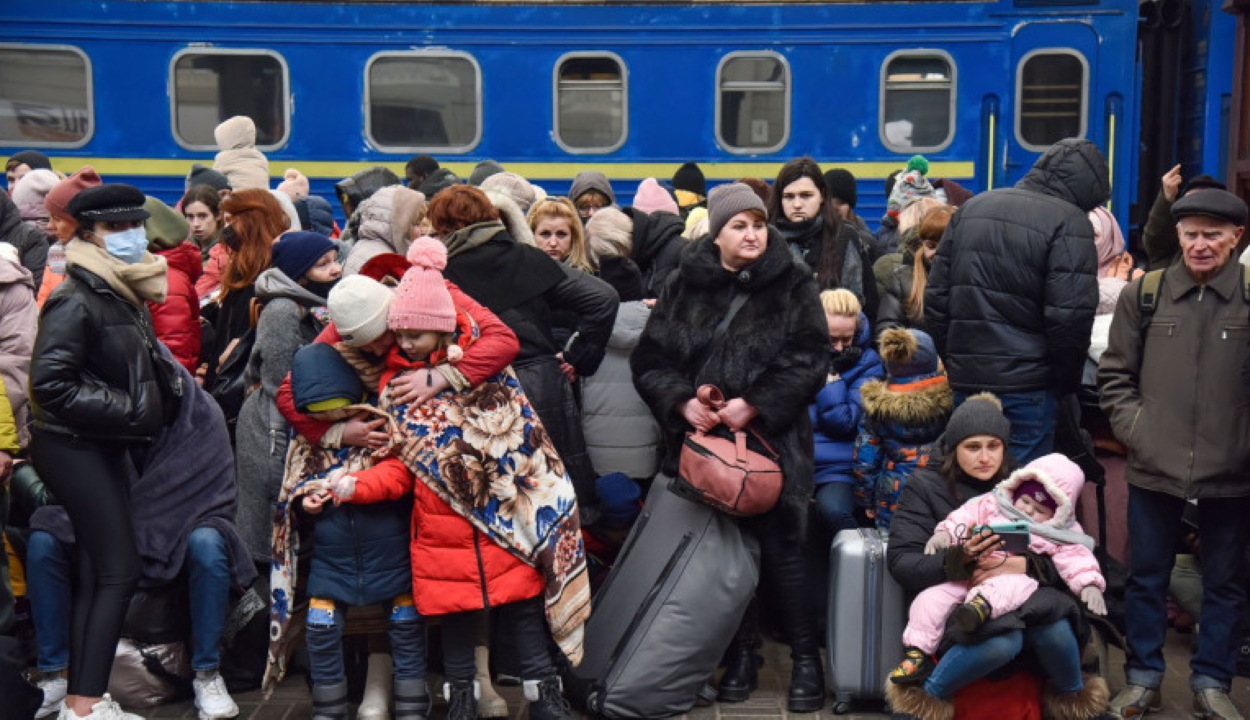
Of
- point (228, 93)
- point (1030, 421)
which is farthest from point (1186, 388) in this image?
point (228, 93)

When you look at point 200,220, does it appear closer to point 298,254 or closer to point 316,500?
point 298,254

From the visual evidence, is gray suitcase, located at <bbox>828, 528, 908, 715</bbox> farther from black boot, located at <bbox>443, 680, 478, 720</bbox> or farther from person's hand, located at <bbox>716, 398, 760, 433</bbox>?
black boot, located at <bbox>443, 680, 478, 720</bbox>

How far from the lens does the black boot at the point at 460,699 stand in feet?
18.6

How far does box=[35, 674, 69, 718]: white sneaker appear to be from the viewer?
599 centimetres

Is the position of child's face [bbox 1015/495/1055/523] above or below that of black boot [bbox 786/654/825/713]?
above

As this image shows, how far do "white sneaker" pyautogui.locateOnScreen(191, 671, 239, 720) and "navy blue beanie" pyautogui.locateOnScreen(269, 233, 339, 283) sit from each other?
163 cm

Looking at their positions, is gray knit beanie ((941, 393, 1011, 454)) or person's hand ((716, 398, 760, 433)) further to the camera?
person's hand ((716, 398, 760, 433))

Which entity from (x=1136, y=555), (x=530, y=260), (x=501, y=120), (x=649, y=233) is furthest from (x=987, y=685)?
(x=501, y=120)

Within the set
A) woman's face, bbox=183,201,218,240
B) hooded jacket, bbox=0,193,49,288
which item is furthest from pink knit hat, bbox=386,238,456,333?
woman's face, bbox=183,201,218,240

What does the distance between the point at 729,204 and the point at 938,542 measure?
152 cm

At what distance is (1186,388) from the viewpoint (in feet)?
19.3

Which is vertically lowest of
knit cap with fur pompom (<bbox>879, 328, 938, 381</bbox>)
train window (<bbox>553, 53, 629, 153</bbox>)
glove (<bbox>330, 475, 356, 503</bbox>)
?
glove (<bbox>330, 475, 356, 503</bbox>)

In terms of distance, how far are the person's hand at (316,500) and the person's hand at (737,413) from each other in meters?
1.51

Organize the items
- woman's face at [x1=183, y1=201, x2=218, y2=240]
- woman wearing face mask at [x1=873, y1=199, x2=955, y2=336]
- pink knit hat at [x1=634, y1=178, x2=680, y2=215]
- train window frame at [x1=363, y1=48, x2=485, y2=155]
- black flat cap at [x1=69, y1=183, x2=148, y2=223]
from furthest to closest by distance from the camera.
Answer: train window frame at [x1=363, y1=48, x2=485, y2=155] → pink knit hat at [x1=634, y1=178, x2=680, y2=215] → woman's face at [x1=183, y1=201, x2=218, y2=240] → woman wearing face mask at [x1=873, y1=199, x2=955, y2=336] → black flat cap at [x1=69, y1=183, x2=148, y2=223]
